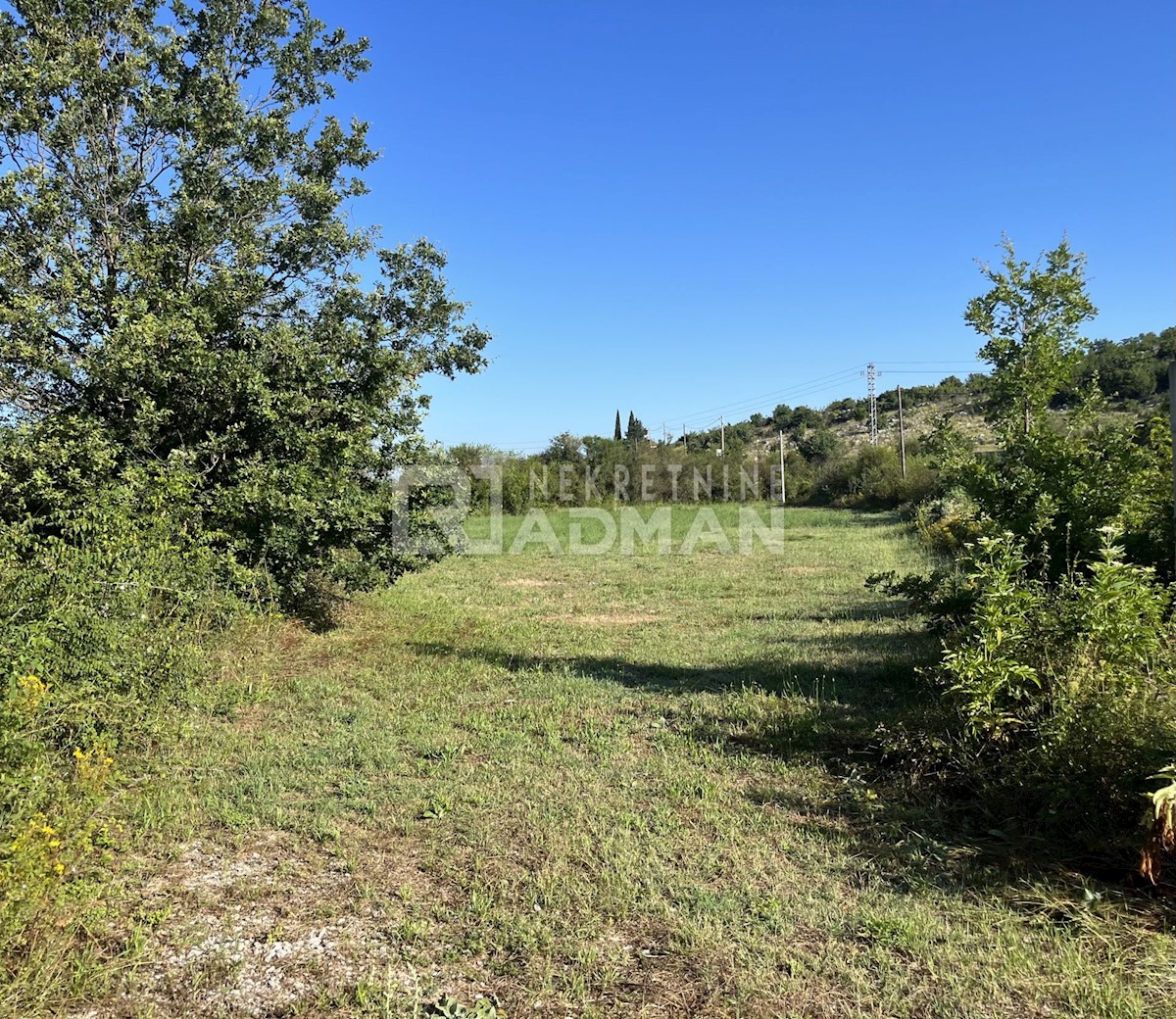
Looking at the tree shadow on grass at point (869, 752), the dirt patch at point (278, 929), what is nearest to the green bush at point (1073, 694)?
the tree shadow on grass at point (869, 752)

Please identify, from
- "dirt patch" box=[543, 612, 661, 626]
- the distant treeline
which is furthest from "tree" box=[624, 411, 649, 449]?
"dirt patch" box=[543, 612, 661, 626]

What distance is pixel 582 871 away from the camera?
274cm

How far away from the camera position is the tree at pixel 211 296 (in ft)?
17.7

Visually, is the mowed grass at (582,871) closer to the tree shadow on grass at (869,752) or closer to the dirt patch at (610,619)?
the tree shadow on grass at (869,752)

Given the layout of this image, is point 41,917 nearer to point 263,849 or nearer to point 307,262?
point 263,849

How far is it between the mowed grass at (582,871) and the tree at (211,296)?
5.49ft

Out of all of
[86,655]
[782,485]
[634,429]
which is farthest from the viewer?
[634,429]

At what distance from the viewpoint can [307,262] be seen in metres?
6.74

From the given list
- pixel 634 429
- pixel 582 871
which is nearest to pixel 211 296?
pixel 582 871

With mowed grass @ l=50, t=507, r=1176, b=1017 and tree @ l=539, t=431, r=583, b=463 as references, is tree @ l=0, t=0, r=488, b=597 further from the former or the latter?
tree @ l=539, t=431, r=583, b=463

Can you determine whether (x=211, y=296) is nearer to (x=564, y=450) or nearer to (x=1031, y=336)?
(x=1031, y=336)

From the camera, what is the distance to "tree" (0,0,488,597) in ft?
17.7

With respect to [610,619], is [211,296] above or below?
above

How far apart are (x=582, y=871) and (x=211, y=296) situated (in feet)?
17.7
